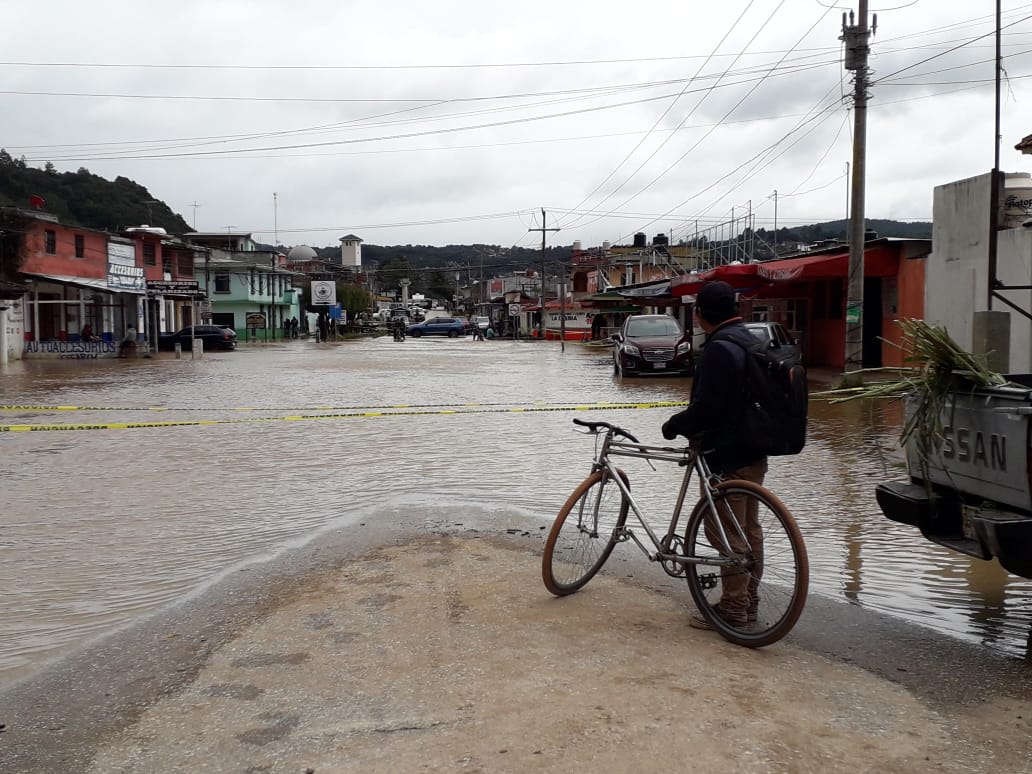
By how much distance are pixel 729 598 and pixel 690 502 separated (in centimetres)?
409

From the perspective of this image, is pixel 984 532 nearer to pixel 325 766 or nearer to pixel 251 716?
pixel 325 766

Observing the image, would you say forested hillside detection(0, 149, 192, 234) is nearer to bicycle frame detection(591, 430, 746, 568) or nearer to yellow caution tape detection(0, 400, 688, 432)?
yellow caution tape detection(0, 400, 688, 432)

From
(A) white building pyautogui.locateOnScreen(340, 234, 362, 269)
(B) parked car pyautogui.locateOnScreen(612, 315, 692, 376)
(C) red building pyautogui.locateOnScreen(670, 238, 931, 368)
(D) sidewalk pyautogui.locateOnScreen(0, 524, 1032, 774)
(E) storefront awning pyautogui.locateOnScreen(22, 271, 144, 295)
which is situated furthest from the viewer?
(A) white building pyautogui.locateOnScreen(340, 234, 362, 269)

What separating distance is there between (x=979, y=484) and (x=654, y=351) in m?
20.4

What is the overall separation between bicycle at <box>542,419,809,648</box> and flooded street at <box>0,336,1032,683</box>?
1014 mm

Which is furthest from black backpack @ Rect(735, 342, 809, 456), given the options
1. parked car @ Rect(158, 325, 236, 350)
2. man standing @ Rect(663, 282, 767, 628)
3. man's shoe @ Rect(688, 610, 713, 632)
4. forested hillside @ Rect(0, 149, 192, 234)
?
forested hillside @ Rect(0, 149, 192, 234)

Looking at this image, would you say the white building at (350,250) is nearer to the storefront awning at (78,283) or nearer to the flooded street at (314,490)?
the storefront awning at (78,283)

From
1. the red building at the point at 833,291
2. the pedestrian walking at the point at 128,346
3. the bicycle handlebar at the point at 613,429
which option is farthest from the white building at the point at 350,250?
the bicycle handlebar at the point at 613,429

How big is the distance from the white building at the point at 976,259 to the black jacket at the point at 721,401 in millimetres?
12739

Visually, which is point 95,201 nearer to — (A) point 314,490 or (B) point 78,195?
(B) point 78,195

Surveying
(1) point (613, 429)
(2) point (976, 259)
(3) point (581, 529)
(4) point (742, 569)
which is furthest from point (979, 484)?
(2) point (976, 259)

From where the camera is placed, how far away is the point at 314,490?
9.16 m

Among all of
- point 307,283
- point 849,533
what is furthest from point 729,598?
point 307,283

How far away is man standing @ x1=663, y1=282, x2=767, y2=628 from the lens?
15.4ft
